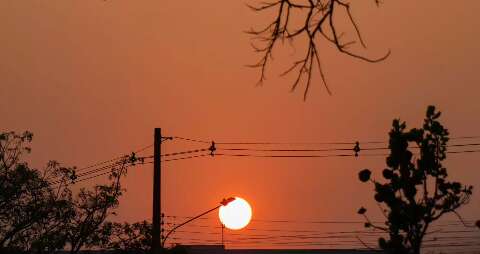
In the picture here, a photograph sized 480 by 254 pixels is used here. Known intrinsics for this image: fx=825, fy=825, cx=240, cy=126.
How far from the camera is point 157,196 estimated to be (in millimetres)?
24812

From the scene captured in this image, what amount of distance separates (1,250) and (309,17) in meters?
23.4

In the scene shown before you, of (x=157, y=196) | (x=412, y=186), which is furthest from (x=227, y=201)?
(x=412, y=186)

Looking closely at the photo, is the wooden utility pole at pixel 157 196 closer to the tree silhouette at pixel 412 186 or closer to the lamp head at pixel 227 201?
the lamp head at pixel 227 201

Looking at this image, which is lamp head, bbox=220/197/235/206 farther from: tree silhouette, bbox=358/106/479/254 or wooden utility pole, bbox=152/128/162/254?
tree silhouette, bbox=358/106/479/254

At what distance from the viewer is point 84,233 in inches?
1197

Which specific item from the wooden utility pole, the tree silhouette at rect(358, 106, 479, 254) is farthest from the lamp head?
the tree silhouette at rect(358, 106, 479, 254)

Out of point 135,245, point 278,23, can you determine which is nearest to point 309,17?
point 278,23

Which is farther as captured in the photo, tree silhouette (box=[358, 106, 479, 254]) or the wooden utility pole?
the wooden utility pole

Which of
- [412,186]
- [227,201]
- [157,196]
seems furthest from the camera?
[227,201]

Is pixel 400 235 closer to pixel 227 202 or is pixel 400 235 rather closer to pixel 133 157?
pixel 227 202

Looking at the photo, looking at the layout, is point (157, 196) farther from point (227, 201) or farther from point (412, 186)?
point (412, 186)

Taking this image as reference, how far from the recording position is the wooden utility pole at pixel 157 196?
23.8 meters

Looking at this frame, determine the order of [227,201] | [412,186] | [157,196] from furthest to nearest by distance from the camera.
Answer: [227,201], [157,196], [412,186]

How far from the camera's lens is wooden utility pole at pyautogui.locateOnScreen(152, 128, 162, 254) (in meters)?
23.8
